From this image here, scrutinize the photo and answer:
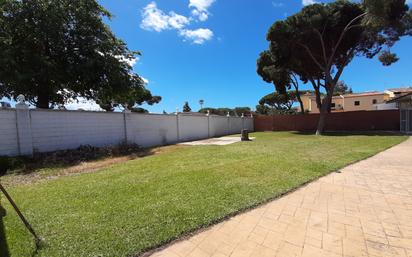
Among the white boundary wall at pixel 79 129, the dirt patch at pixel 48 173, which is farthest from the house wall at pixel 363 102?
the dirt patch at pixel 48 173

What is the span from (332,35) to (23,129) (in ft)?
67.1

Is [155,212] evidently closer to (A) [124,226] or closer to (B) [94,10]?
(A) [124,226]

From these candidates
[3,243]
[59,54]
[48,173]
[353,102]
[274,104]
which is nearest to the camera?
[3,243]

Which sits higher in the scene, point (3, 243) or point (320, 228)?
point (3, 243)

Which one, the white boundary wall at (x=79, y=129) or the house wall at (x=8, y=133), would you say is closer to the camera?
the house wall at (x=8, y=133)

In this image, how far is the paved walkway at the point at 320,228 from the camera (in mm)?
2578

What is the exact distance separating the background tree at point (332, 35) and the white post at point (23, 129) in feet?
51.9

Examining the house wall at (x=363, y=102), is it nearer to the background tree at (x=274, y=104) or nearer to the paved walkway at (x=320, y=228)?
the background tree at (x=274, y=104)

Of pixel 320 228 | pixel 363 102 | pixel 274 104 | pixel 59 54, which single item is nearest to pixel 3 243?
pixel 320 228

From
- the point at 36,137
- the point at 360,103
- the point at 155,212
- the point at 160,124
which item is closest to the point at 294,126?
the point at 160,124

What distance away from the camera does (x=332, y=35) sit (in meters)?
19.3

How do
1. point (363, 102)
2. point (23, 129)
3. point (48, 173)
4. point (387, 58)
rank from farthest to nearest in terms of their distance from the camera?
point (363, 102) → point (387, 58) → point (23, 129) → point (48, 173)

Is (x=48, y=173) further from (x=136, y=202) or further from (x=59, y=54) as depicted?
(x=59, y=54)

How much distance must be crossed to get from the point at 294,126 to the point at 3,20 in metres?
23.5
